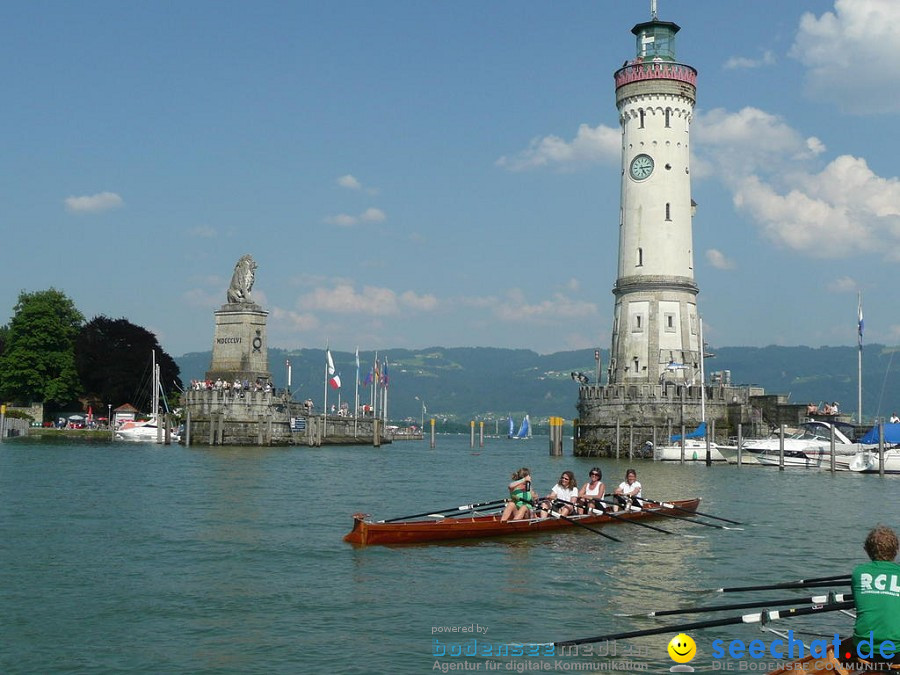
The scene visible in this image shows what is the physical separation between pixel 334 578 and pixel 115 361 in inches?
3297

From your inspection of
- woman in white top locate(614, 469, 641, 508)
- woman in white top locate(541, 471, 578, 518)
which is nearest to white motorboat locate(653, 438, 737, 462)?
woman in white top locate(614, 469, 641, 508)

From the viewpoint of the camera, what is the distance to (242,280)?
84375mm

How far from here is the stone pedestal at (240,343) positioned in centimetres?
8288

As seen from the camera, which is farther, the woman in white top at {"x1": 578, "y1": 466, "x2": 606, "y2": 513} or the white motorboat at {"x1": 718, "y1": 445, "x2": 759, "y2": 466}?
the white motorboat at {"x1": 718, "y1": 445, "x2": 759, "y2": 466}

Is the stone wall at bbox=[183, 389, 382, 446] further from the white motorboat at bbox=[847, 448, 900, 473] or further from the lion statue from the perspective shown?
the white motorboat at bbox=[847, 448, 900, 473]

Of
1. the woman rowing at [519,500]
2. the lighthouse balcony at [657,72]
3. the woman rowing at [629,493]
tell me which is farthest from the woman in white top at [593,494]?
the lighthouse balcony at [657,72]

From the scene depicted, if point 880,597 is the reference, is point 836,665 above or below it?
below

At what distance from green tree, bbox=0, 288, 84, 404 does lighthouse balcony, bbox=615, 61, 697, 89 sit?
57629 millimetres

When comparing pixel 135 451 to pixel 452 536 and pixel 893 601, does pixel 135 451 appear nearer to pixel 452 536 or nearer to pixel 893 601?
pixel 452 536

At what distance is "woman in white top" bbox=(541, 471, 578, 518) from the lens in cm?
2930

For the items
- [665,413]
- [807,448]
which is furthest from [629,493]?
[665,413]

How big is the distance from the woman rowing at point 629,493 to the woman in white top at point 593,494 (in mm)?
1149

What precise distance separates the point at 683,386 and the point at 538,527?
158ft

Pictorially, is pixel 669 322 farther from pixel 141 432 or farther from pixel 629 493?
pixel 141 432
